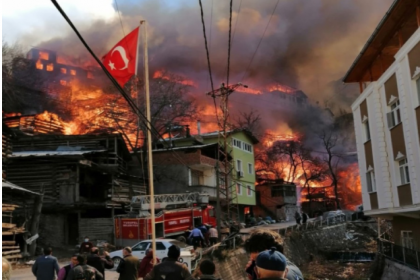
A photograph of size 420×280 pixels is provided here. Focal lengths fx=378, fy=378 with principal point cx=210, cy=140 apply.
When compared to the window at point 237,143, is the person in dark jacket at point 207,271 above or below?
below

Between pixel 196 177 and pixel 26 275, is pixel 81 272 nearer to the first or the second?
pixel 26 275

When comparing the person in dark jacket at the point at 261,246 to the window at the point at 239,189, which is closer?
the person in dark jacket at the point at 261,246

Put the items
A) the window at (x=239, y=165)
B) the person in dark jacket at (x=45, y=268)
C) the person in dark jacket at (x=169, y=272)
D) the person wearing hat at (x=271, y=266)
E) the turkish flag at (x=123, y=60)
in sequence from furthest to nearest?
the window at (x=239, y=165) < the turkish flag at (x=123, y=60) < the person in dark jacket at (x=45, y=268) < the person in dark jacket at (x=169, y=272) < the person wearing hat at (x=271, y=266)

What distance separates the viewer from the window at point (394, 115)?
637 inches

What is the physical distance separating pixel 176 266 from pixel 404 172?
13.5 metres

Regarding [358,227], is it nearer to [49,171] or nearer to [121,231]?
[121,231]

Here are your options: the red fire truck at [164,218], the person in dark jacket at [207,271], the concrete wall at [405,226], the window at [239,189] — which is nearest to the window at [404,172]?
the concrete wall at [405,226]

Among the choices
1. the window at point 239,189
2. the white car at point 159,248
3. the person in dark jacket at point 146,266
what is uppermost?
the window at point 239,189

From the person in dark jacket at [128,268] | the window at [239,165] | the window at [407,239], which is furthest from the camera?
the window at [239,165]

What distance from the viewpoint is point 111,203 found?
26641 mm

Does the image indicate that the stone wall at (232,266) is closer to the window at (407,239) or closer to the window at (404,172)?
the window at (407,239)

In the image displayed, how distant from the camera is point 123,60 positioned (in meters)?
8.59

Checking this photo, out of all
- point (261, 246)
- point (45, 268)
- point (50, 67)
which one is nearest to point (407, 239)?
point (45, 268)

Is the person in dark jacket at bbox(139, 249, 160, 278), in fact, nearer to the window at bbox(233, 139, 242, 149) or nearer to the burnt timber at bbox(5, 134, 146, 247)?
the burnt timber at bbox(5, 134, 146, 247)
